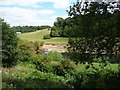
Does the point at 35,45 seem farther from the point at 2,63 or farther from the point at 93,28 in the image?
the point at 93,28

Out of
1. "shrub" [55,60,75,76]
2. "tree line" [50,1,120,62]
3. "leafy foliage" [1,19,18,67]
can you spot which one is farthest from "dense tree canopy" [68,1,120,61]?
"leafy foliage" [1,19,18,67]

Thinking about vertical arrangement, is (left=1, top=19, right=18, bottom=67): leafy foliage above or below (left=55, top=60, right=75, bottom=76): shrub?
above

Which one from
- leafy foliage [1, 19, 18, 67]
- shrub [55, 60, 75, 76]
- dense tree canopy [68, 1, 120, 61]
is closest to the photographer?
dense tree canopy [68, 1, 120, 61]

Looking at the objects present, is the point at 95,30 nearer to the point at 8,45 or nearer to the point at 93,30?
the point at 93,30

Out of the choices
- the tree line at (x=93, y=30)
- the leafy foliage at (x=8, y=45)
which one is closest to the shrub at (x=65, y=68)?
the leafy foliage at (x=8, y=45)

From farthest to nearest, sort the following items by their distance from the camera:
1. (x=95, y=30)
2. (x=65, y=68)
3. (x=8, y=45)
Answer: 1. (x=8, y=45)
2. (x=65, y=68)
3. (x=95, y=30)

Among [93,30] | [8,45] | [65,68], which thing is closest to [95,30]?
[93,30]

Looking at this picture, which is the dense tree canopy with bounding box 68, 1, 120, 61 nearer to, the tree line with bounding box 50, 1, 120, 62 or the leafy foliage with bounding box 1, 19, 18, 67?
the tree line with bounding box 50, 1, 120, 62

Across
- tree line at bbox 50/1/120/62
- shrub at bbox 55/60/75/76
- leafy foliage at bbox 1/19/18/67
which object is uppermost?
tree line at bbox 50/1/120/62

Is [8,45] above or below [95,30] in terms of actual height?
below

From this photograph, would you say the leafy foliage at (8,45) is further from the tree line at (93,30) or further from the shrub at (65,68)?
the tree line at (93,30)

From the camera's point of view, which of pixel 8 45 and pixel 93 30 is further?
pixel 8 45

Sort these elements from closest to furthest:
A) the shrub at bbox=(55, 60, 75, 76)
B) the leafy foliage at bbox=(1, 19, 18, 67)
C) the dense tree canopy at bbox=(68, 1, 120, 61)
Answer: the dense tree canopy at bbox=(68, 1, 120, 61)
the shrub at bbox=(55, 60, 75, 76)
the leafy foliage at bbox=(1, 19, 18, 67)

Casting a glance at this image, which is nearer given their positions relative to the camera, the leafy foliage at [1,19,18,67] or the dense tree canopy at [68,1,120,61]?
the dense tree canopy at [68,1,120,61]
